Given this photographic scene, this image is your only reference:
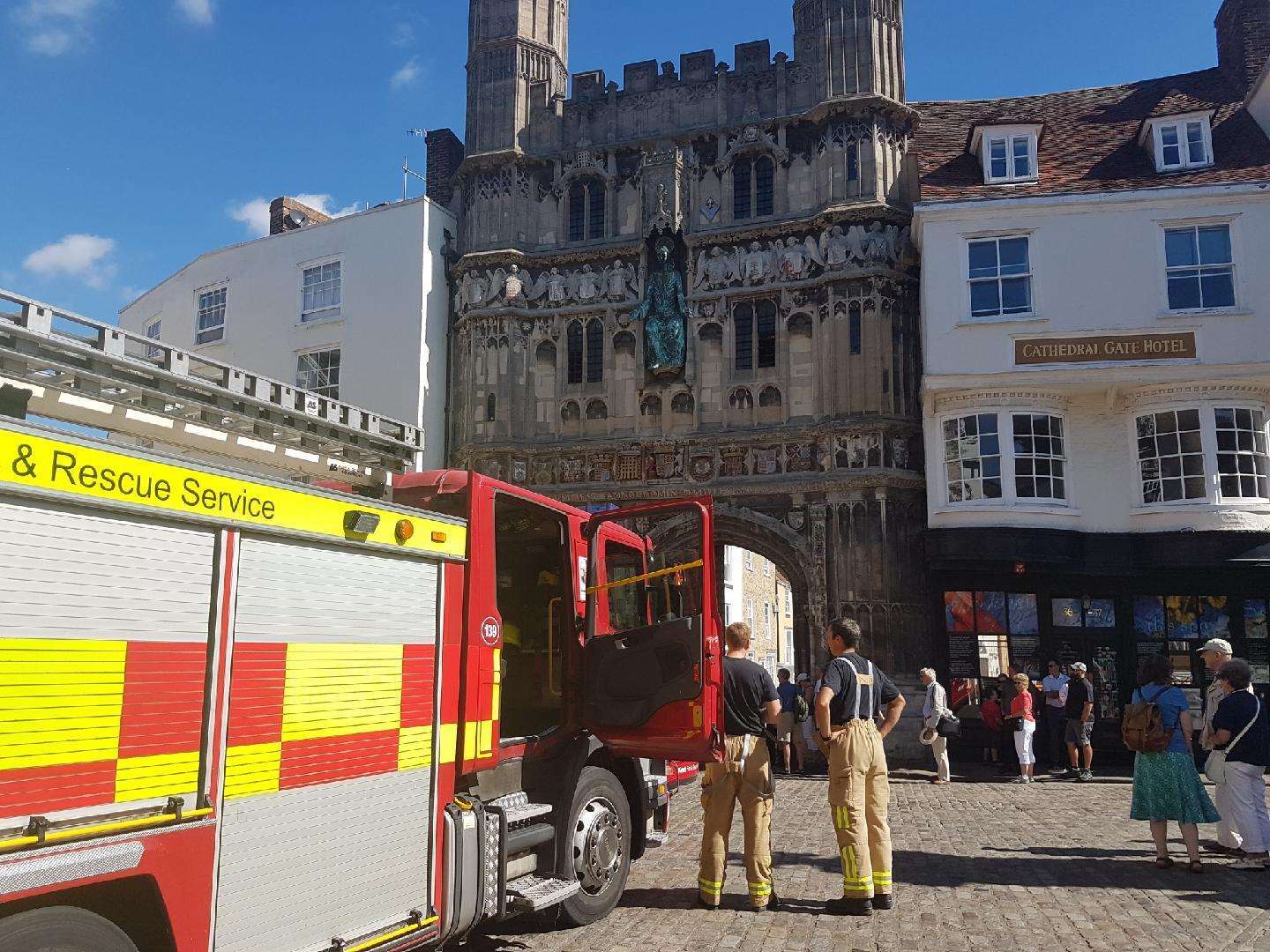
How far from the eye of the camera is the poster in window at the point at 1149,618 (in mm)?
18328

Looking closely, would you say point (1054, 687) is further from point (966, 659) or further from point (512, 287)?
point (512, 287)

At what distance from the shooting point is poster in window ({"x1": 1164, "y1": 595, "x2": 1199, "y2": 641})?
18159 mm

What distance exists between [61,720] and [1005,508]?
1694 cm

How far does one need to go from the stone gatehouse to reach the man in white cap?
1007 centimetres

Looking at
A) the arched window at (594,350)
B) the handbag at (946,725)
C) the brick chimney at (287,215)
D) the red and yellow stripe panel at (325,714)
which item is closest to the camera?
the red and yellow stripe panel at (325,714)

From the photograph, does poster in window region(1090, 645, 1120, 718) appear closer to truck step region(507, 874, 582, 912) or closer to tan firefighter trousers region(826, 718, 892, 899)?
tan firefighter trousers region(826, 718, 892, 899)

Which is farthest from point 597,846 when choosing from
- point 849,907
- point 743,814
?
point 849,907

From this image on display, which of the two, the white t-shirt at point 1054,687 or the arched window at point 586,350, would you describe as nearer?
the white t-shirt at point 1054,687

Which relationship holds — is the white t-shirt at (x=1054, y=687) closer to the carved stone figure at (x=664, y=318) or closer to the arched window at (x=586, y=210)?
the carved stone figure at (x=664, y=318)

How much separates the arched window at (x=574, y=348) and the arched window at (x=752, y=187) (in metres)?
4.33

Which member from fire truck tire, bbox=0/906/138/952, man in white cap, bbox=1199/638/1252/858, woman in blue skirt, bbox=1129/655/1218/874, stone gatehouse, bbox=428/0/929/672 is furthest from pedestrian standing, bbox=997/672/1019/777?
fire truck tire, bbox=0/906/138/952

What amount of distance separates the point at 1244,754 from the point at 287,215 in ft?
88.7

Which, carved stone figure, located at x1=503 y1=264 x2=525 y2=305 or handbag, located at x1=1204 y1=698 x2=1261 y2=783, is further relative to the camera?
carved stone figure, located at x1=503 y1=264 x2=525 y2=305

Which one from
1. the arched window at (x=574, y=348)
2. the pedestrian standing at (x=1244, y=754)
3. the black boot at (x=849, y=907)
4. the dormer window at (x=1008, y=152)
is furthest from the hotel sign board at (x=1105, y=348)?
the black boot at (x=849, y=907)
